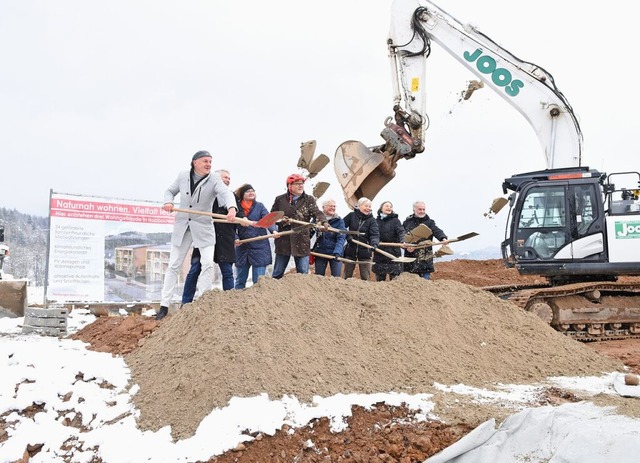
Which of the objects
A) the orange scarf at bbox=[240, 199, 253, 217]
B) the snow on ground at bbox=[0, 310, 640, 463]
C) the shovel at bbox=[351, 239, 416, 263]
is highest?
the orange scarf at bbox=[240, 199, 253, 217]

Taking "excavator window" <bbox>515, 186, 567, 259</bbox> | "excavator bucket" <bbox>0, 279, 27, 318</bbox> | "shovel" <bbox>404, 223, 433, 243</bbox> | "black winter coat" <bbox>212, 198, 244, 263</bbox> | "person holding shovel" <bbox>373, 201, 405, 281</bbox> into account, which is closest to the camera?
"black winter coat" <bbox>212, 198, 244, 263</bbox>

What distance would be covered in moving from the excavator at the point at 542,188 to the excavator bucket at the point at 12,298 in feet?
16.5

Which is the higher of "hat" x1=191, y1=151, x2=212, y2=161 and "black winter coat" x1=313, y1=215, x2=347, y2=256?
"hat" x1=191, y1=151, x2=212, y2=161

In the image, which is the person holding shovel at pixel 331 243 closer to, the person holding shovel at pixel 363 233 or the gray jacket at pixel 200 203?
the person holding shovel at pixel 363 233

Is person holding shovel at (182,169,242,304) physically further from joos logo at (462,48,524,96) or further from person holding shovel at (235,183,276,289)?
joos logo at (462,48,524,96)

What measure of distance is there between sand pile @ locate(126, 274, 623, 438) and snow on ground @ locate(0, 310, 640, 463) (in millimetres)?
157

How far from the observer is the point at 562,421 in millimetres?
3457

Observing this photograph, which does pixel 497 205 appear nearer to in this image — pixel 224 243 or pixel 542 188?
pixel 542 188

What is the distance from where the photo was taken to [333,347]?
5.06 metres

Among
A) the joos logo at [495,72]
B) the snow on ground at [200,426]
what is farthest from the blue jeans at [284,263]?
the joos logo at [495,72]

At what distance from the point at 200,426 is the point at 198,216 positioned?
298cm

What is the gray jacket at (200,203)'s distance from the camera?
647cm

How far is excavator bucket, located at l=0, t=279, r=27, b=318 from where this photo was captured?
8086mm

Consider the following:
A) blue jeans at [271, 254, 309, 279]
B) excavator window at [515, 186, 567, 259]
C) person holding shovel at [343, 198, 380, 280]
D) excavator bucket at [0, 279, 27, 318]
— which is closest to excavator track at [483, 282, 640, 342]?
excavator window at [515, 186, 567, 259]
